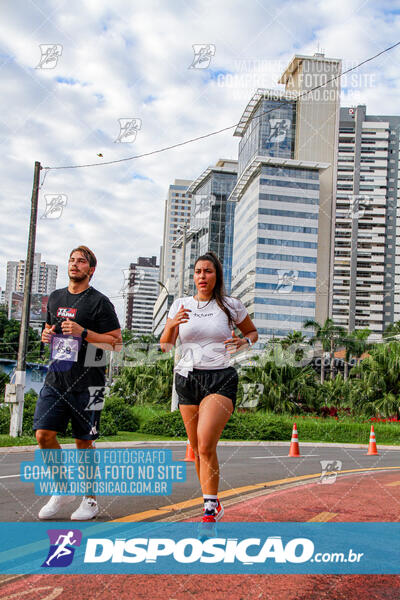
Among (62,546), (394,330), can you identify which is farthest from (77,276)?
(394,330)

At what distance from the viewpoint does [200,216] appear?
162m

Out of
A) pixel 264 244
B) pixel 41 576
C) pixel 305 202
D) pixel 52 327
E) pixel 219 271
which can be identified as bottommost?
pixel 41 576

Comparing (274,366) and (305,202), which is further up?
(305,202)

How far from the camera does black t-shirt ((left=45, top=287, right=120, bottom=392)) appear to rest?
4.33 meters

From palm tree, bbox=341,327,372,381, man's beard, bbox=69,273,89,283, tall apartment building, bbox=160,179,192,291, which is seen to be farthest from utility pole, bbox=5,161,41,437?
tall apartment building, bbox=160,179,192,291

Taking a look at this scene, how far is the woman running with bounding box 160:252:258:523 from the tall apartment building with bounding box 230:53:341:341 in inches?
4372

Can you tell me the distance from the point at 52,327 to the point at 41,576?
1.78 meters

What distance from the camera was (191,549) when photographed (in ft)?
11.7

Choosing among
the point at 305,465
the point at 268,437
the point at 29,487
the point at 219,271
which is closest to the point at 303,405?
the point at 268,437

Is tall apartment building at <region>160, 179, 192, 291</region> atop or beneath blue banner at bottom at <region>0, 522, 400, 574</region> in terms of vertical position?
atop

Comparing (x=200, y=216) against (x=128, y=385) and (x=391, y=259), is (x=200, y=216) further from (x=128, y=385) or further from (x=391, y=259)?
(x=128, y=385)

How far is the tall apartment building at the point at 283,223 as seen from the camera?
120 m

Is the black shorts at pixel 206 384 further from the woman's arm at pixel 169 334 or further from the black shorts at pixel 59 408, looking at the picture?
the black shorts at pixel 59 408

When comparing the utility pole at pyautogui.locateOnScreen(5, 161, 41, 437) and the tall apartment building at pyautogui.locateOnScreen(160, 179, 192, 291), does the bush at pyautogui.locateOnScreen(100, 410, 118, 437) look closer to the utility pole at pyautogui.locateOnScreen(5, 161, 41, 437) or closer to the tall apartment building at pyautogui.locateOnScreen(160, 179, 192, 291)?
the utility pole at pyautogui.locateOnScreen(5, 161, 41, 437)
